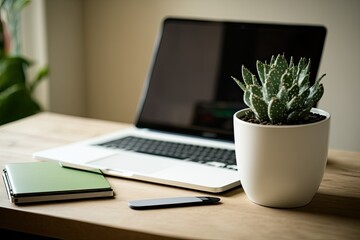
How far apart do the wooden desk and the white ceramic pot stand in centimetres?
3

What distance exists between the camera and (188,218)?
37.9 inches

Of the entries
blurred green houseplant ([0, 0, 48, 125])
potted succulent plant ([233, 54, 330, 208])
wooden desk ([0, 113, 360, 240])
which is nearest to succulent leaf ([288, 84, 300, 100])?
potted succulent plant ([233, 54, 330, 208])

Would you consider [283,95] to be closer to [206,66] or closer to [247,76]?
[247,76]

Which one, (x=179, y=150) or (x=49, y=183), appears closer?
(x=49, y=183)

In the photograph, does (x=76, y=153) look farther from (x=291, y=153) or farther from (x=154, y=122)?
(x=291, y=153)

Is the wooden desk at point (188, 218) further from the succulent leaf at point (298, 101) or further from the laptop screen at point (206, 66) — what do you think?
the laptop screen at point (206, 66)

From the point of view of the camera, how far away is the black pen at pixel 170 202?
100 centimetres

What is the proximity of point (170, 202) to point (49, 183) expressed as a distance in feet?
0.75

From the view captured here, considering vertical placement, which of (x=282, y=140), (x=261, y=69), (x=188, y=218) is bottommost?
(x=188, y=218)

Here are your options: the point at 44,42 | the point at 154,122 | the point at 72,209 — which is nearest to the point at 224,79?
the point at 154,122

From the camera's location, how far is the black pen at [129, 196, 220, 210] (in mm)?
1004

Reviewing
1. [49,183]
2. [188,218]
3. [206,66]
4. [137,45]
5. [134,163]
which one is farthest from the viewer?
[137,45]

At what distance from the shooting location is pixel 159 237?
91 cm

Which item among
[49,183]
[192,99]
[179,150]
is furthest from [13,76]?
[49,183]
